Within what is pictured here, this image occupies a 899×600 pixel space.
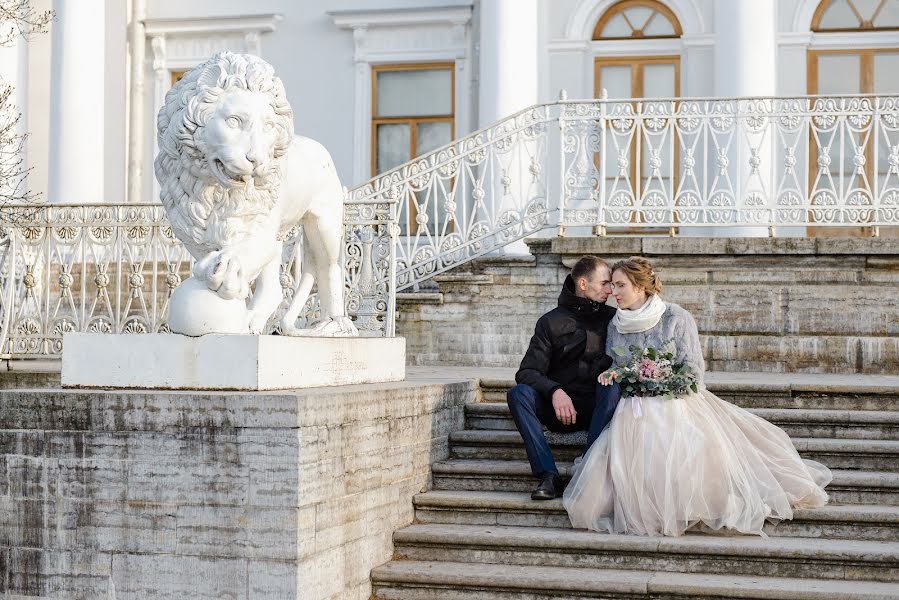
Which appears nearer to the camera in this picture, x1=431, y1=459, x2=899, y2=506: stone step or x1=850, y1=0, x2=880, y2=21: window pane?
x1=431, y1=459, x2=899, y2=506: stone step

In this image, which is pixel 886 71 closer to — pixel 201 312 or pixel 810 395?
pixel 810 395

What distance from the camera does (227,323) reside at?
552 centimetres

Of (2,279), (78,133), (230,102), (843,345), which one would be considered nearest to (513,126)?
(843,345)

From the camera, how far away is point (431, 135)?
A: 16797mm

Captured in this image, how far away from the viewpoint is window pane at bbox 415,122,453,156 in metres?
16.7

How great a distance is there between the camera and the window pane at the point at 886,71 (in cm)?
1529

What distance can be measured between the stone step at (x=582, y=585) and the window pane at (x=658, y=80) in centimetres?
1068

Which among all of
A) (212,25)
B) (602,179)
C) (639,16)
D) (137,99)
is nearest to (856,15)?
(639,16)

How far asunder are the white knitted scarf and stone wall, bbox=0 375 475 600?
174cm

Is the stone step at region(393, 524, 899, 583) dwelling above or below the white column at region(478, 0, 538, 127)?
below

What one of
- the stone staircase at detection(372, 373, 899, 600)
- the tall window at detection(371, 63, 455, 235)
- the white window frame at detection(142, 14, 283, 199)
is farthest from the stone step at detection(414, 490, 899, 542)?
the white window frame at detection(142, 14, 283, 199)

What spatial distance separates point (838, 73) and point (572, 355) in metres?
9.75

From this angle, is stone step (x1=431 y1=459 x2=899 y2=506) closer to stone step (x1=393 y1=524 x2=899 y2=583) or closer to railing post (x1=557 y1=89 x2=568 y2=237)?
stone step (x1=393 y1=524 x2=899 y2=583)

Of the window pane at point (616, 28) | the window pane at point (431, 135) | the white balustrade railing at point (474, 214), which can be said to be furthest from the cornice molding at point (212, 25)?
the white balustrade railing at point (474, 214)
